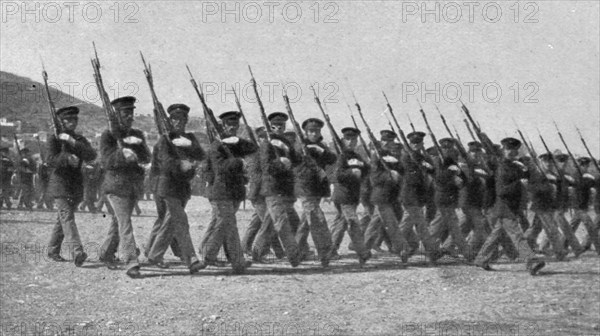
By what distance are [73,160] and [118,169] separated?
3.95ft

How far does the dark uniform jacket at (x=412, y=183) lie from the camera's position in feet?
34.2

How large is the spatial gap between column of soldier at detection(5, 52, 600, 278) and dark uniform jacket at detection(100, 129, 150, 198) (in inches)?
0.5

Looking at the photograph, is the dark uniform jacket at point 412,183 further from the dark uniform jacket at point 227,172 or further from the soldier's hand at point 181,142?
the soldier's hand at point 181,142

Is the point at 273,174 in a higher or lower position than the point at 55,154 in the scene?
lower

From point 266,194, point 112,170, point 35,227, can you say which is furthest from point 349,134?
point 35,227

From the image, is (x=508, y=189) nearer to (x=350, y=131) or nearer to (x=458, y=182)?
(x=458, y=182)

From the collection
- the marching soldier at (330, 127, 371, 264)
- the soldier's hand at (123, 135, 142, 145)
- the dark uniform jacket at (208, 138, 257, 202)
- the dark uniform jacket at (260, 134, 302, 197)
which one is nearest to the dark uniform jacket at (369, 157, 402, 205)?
the marching soldier at (330, 127, 371, 264)

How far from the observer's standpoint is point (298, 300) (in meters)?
7.08

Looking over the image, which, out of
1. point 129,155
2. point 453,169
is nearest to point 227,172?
point 129,155

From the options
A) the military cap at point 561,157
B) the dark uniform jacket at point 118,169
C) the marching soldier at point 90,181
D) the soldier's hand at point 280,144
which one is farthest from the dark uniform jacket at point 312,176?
the marching soldier at point 90,181

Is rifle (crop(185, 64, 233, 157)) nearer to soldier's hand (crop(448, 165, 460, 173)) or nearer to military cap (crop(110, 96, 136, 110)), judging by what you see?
military cap (crop(110, 96, 136, 110))

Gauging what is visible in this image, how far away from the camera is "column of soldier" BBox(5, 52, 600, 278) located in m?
8.38

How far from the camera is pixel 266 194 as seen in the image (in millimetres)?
9062

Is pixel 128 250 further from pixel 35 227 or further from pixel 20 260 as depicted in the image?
pixel 35 227
